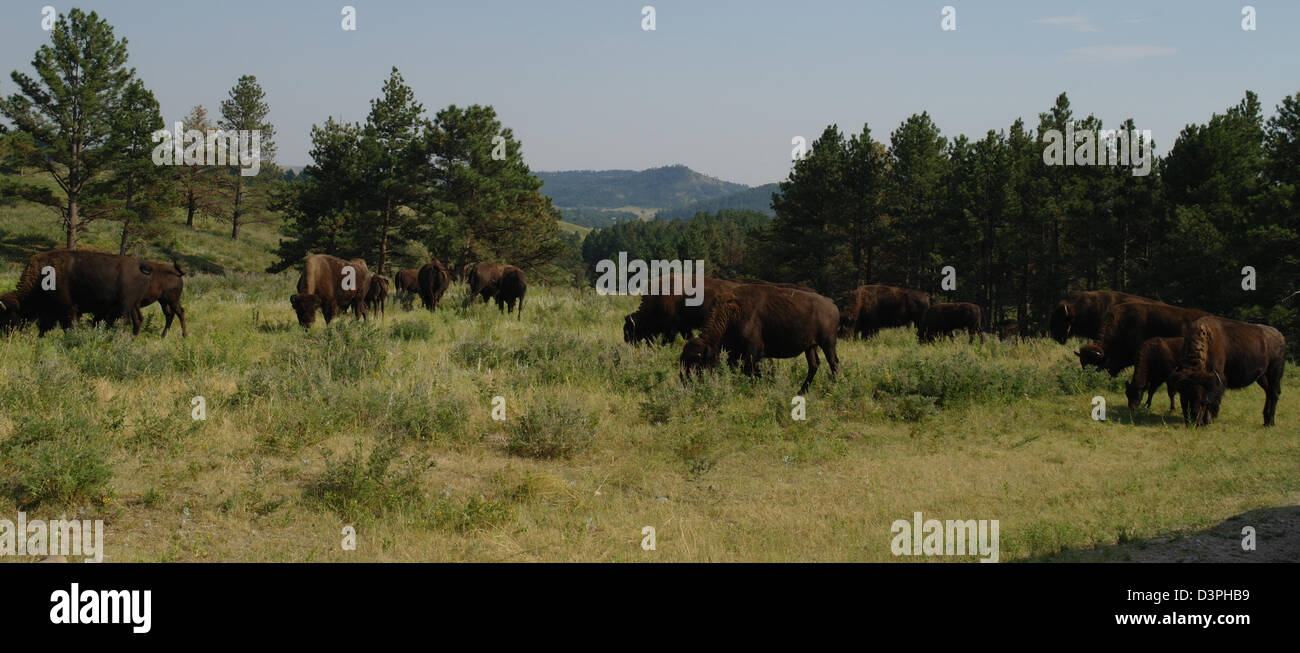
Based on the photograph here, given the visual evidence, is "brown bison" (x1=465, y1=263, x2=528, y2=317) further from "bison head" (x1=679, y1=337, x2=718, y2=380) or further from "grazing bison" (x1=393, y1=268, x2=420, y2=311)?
"bison head" (x1=679, y1=337, x2=718, y2=380)

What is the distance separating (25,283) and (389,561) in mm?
13609

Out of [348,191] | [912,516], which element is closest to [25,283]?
[912,516]

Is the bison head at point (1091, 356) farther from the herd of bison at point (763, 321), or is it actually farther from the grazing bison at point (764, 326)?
the grazing bison at point (764, 326)

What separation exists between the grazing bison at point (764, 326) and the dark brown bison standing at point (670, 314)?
4.46 ft

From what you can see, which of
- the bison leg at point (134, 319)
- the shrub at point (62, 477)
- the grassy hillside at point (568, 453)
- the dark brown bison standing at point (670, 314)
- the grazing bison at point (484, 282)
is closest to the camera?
the shrub at point (62, 477)

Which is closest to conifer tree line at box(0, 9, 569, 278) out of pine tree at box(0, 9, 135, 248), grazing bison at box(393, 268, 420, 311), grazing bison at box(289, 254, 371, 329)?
pine tree at box(0, 9, 135, 248)

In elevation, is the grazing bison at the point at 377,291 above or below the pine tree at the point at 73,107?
below

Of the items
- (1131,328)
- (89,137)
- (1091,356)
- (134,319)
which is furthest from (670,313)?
(89,137)

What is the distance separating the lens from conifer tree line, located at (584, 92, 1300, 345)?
30344mm

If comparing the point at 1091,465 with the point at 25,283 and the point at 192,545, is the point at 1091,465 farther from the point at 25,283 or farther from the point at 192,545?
the point at 25,283

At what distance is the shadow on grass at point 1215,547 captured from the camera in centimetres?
649

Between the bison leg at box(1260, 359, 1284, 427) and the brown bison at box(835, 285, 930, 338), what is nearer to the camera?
the bison leg at box(1260, 359, 1284, 427)

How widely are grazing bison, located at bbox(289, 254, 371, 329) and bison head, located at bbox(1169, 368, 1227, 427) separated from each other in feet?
56.8

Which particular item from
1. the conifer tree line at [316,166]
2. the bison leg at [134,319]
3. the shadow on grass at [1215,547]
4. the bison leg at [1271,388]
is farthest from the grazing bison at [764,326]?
the conifer tree line at [316,166]
